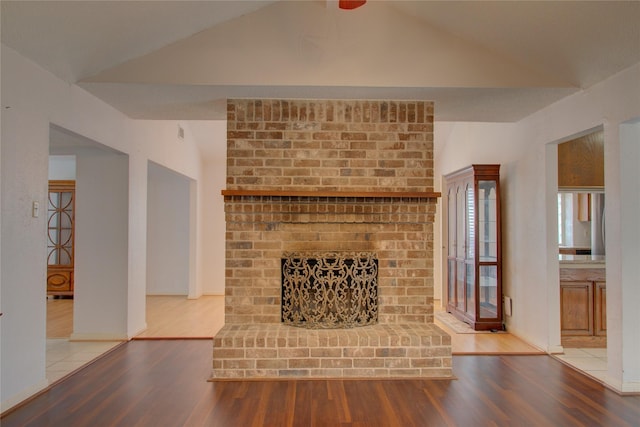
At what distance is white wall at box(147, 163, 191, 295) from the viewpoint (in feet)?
24.1

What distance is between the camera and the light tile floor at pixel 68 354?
3.37 m

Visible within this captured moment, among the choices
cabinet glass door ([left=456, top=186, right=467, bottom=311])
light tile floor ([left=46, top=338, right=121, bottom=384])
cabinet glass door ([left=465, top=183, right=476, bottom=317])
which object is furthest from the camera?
cabinet glass door ([left=456, top=186, right=467, bottom=311])

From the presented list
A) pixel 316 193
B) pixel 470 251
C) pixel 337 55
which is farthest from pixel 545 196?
pixel 337 55

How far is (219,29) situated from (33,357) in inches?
107

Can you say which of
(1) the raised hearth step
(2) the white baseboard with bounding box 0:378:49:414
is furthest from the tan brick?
(2) the white baseboard with bounding box 0:378:49:414

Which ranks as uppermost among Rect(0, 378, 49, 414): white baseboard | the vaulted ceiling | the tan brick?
the vaulted ceiling

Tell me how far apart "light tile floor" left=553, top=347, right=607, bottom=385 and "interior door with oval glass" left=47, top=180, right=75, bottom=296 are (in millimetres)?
6837

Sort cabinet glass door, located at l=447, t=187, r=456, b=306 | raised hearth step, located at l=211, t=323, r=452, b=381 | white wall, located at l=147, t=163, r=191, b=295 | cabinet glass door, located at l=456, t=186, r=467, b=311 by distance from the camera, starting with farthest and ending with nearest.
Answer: white wall, located at l=147, t=163, r=191, b=295, cabinet glass door, located at l=447, t=187, r=456, b=306, cabinet glass door, located at l=456, t=186, r=467, b=311, raised hearth step, located at l=211, t=323, r=452, b=381

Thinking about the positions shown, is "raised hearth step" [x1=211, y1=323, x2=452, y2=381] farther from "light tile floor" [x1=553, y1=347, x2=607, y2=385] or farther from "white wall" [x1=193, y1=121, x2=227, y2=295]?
"white wall" [x1=193, y1=121, x2=227, y2=295]

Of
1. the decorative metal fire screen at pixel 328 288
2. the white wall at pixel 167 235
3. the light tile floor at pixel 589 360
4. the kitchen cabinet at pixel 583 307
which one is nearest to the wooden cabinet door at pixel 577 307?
the kitchen cabinet at pixel 583 307

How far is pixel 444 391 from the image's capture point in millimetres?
2998

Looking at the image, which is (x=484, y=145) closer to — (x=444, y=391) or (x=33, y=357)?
(x=444, y=391)

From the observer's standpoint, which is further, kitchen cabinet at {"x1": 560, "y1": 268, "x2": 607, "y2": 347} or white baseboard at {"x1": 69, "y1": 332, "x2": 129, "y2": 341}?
white baseboard at {"x1": 69, "y1": 332, "x2": 129, "y2": 341}

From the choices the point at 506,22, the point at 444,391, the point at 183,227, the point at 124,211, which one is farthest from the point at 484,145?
the point at 183,227
